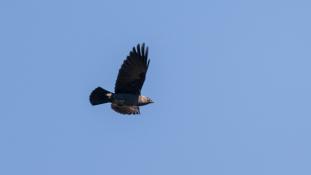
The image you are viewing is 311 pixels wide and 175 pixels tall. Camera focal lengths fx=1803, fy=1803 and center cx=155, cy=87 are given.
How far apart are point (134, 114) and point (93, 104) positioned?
6.57 ft

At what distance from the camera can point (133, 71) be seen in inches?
2418

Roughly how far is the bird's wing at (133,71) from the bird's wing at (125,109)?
0.75 metres

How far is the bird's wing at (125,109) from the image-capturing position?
62.2m

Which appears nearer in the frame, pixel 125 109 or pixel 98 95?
pixel 98 95

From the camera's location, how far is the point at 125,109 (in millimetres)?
62469

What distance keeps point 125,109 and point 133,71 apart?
171cm

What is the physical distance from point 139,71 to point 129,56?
631mm

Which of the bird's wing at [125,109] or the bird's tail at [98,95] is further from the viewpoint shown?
the bird's wing at [125,109]

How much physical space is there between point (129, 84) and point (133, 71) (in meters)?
0.51

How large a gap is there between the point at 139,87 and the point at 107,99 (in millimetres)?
1222

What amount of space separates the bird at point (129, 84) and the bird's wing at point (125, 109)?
79 millimetres

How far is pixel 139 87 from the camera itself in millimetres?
61906

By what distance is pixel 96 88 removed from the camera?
201 ft

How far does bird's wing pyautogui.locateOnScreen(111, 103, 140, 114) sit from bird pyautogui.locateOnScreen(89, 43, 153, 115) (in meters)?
0.08
